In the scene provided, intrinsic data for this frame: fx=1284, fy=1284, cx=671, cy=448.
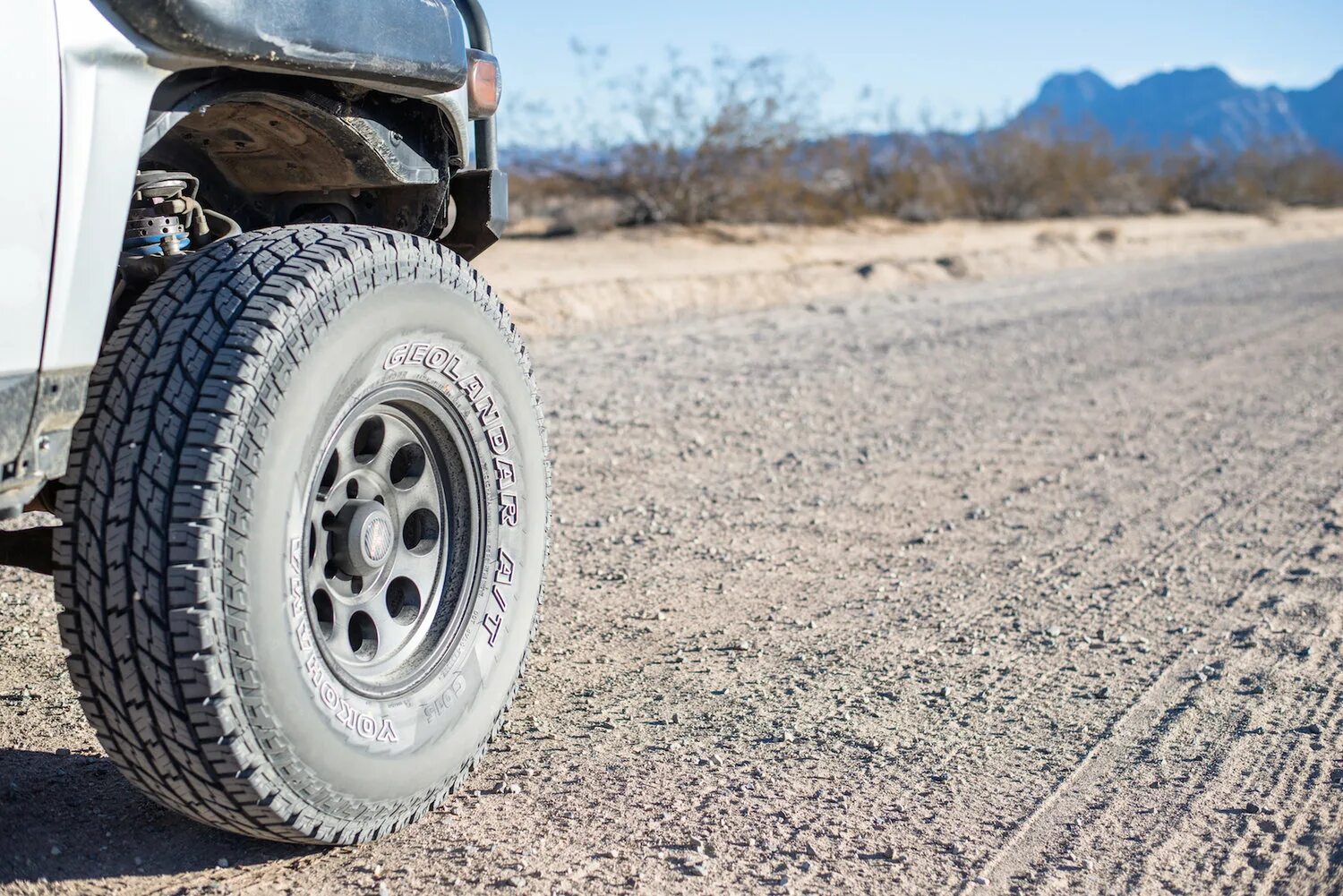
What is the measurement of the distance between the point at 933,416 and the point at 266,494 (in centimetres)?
625

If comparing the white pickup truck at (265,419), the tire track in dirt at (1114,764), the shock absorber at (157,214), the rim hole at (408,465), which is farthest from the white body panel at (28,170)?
the tire track in dirt at (1114,764)

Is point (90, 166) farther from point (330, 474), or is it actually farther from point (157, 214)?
point (330, 474)

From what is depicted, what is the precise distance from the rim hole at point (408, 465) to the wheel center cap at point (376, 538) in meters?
0.17

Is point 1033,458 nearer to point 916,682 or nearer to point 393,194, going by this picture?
point 916,682

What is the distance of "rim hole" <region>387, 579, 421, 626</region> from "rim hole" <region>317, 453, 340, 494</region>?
0.28 meters

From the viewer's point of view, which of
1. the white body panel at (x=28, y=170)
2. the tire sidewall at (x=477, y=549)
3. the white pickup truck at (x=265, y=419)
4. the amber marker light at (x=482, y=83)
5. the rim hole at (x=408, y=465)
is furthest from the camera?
the amber marker light at (x=482, y=83)

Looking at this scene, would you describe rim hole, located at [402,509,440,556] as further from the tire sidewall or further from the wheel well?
the wheel well

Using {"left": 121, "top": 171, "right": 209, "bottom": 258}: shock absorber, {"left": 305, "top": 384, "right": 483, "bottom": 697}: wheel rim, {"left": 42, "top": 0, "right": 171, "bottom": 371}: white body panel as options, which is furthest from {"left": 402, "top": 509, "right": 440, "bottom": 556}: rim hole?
{"left": 42, "top": 0, "right": 171, "bottom": 371}: white body panel

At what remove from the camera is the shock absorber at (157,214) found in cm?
266

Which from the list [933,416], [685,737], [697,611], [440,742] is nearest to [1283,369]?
[933,416]

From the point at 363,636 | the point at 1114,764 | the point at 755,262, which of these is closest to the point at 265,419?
the point at 363,636

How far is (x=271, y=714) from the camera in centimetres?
227

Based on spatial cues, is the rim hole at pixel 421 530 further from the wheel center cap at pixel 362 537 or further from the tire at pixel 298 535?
the wheel center cap at pixel 362 537

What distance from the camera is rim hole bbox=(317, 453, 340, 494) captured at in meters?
2.67
